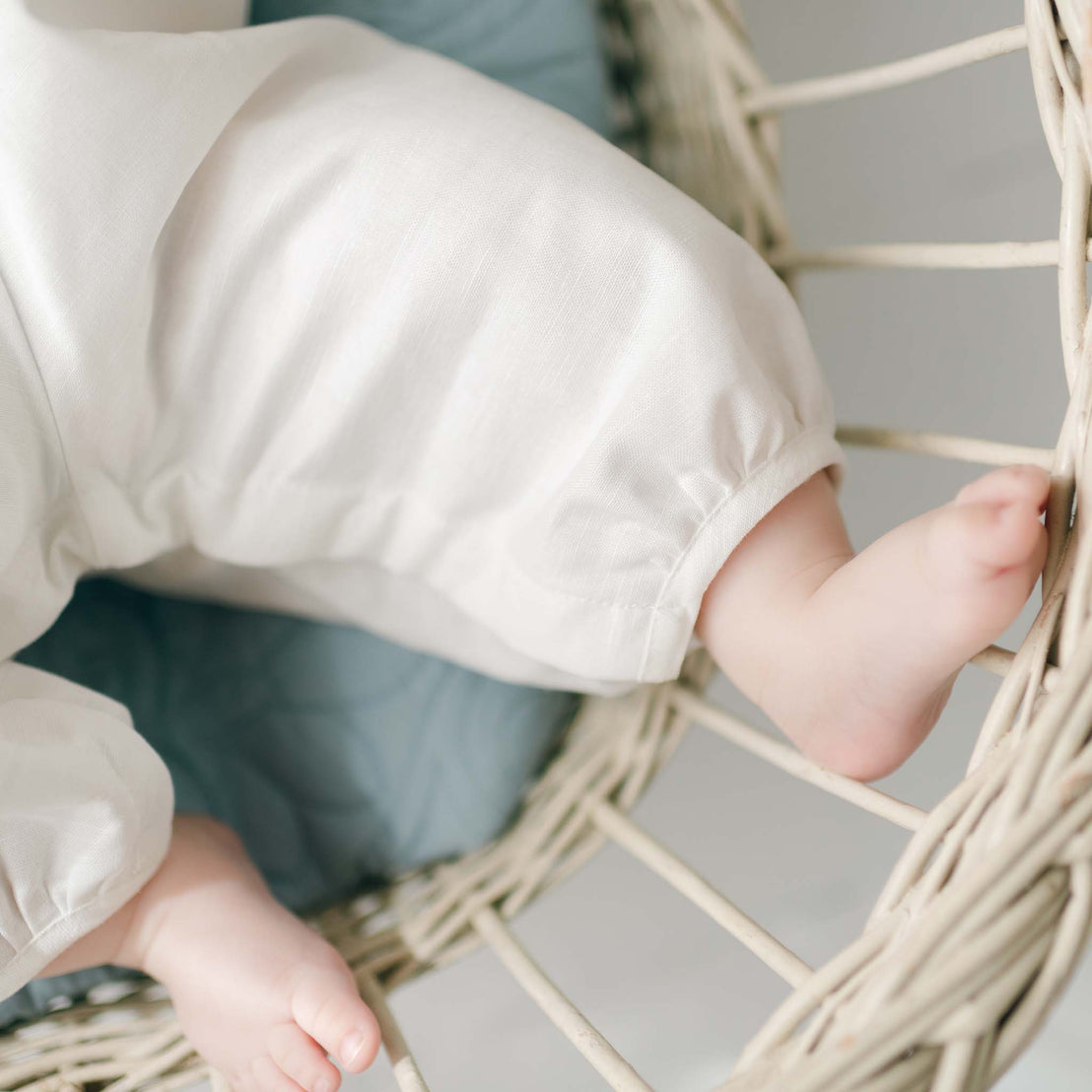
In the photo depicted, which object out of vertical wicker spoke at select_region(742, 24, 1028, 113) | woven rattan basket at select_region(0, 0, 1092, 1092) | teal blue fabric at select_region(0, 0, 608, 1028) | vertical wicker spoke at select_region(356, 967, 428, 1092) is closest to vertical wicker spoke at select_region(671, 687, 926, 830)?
woven rattan basket at select_region(0, 0, 1092, 1092)

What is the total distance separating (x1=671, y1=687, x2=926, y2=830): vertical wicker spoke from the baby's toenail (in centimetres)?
26

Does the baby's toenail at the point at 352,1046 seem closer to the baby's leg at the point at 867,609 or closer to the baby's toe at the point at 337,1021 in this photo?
the baby's toe at the point at 337,1021

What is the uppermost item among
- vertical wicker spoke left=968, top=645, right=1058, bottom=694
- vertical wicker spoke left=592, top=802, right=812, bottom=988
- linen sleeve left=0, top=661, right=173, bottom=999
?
vertical wicker spoke left=968, top=645, right=1058, bottom=694

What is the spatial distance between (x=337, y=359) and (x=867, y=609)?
0.28 meters

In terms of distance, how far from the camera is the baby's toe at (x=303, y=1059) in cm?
54

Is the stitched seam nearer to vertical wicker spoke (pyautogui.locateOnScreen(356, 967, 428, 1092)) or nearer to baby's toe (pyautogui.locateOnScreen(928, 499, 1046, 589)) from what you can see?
baby's toe (pyautogui.locateOnScreen(928, 499, 1046, 589))

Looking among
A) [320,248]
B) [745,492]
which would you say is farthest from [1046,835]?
[320,248]

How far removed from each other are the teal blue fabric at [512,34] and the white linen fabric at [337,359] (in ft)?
0.61

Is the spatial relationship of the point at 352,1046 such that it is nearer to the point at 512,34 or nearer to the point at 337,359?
the point at 337,359

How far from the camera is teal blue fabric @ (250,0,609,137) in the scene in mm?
730

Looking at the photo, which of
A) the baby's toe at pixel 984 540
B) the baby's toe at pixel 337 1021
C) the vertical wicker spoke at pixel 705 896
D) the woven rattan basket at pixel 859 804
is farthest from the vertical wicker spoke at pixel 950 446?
the baby's toe at pixel 337 1021

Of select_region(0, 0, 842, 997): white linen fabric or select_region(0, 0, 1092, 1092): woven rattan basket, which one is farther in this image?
select_region(0, 0, 842, 997): white linen fabric

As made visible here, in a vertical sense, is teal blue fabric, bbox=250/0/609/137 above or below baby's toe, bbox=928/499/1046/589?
above

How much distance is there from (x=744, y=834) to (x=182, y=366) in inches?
29.5
